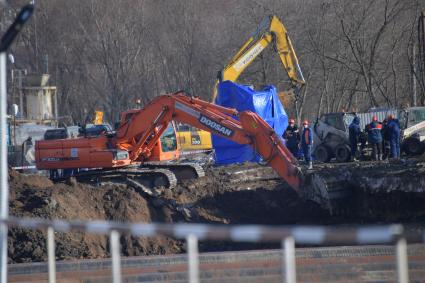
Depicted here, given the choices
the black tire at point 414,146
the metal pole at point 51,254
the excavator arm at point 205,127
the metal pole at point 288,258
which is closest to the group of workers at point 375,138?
the black tire at point 414,146

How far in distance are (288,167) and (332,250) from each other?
722 cm

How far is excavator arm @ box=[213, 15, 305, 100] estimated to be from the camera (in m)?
29.6

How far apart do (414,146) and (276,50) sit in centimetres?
659

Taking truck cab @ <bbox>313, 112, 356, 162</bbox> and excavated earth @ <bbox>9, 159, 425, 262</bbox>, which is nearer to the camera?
excavated earth @ <bbox>9, 159, 425, 262</bbox>

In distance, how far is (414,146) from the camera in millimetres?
27250

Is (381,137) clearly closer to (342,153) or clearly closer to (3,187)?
(342,153)

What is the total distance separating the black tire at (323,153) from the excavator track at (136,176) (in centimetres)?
806

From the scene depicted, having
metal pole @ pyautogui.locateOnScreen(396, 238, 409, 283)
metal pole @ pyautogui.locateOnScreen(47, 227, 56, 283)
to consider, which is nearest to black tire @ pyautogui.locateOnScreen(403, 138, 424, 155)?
metal pole @ pyautogui.locateOnScreen(47, 227, 56, 283)

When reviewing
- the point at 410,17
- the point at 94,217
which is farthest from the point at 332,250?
the point at 410,17

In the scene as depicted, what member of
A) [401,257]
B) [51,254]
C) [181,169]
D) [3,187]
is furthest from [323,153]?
[401,257]

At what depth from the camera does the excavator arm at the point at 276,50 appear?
29578 mm

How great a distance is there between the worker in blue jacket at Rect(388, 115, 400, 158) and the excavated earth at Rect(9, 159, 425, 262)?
422cm

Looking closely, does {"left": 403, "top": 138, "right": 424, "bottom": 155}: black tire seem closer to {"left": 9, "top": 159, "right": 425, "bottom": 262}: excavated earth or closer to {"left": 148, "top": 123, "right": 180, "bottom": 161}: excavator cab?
{"left": 9, "top": 159, "right": 425, "bottom": 262}: excavated earth

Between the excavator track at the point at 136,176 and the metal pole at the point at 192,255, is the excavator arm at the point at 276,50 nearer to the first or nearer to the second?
the excavator track at the point at 136,176
